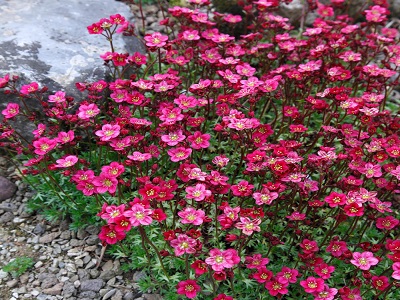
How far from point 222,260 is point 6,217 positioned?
2.35 m

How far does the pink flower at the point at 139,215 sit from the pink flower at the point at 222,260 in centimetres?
47

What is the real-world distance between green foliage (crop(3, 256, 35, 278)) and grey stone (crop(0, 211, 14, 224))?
0.50m

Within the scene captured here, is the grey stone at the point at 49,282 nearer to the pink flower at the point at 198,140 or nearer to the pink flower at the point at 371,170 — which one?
the pink flower at the point at 198,140

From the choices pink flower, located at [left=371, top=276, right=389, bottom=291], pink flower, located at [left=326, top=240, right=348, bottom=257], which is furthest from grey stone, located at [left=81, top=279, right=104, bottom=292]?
pink flower, located at [left=371, top=276, right=389, bottom=291]

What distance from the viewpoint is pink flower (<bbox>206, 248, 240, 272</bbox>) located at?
3036mm

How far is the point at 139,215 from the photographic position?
3.05m

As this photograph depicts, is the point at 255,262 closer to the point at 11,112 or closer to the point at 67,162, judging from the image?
the point at 67,162

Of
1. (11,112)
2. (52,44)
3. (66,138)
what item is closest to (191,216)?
(66,138)

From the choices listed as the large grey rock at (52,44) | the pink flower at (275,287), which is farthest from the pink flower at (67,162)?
the pink flower at (275,287)

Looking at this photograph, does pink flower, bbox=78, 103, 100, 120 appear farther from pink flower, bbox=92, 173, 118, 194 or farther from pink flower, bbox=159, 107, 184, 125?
pink flower, bbox=92, 173, 118, 194

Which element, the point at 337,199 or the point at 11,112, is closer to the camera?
the point at 337,199

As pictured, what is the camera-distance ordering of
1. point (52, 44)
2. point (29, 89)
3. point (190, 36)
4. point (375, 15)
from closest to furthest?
point (29, 89) → point (190, 36) → point (52, 44) → point (375, 15)

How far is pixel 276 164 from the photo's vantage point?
342cm

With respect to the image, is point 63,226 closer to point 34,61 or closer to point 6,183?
point 6,183
